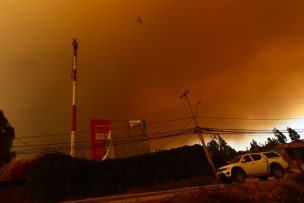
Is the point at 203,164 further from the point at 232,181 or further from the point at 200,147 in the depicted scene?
the point at 232,181

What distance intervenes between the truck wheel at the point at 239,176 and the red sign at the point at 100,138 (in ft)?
59.3

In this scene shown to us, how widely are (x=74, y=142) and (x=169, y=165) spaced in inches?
481

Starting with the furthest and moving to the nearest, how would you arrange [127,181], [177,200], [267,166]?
1. [127,181]
2. [267,166]
3. [177,200]

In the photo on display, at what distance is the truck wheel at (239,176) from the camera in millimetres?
16820

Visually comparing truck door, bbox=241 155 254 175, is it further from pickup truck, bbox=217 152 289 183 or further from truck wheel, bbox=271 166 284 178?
truck wheel, bbox=271 166 284 178

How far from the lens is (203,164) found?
27016 mm

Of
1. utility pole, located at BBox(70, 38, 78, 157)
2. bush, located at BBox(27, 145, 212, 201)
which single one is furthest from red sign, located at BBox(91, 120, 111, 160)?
bush, located at BBox(27, 145, 212, 201)

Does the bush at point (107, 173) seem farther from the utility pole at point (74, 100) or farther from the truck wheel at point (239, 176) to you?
the truck wheel at point (239, 176)

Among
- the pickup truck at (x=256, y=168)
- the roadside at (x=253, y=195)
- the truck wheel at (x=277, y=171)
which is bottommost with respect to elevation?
the roadside at (x=253, y=195)

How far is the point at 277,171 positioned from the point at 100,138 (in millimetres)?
21294

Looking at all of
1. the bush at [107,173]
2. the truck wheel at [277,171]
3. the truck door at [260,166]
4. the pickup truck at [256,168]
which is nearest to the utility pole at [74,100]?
the bush at [107,173]

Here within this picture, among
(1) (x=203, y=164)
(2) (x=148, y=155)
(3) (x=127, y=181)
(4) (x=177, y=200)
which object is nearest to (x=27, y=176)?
(3) (x=127, y=181)

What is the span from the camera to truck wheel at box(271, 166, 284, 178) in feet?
55.0

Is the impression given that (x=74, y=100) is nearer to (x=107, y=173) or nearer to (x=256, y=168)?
(x=107, y=173)
